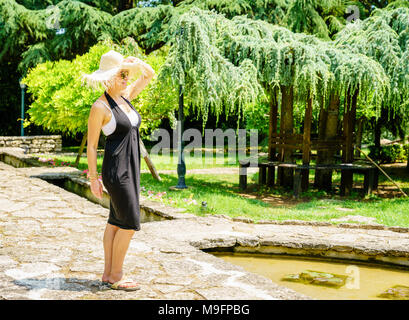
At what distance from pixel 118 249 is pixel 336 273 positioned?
271 centimetres

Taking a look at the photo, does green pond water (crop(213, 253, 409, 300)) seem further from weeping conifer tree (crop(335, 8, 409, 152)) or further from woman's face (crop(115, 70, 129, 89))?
weeping conifer tree (crop(335, 8, 409, 152))

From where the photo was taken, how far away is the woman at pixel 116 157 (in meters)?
3.96

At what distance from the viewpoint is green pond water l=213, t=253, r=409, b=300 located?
15.8 ft

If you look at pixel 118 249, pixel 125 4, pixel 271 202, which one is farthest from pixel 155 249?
pixel 125 4

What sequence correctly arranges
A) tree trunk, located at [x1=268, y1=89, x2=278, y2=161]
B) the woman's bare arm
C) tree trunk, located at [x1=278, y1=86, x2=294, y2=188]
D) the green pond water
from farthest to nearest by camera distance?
1. tree trunk, located at [x1=268, y1=89, x2=278, y2=161]
2. tree trunk, located at [x1=278, y1=86, x2=294, y2=188]
3. the green pond water
4. the woman's bare arm

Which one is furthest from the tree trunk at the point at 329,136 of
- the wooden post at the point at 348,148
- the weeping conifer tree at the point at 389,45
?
the weeping conifer tree at the point at 389,45

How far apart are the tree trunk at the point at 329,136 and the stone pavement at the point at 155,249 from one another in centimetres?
458

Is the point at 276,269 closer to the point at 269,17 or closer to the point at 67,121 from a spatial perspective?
the point at 67,121

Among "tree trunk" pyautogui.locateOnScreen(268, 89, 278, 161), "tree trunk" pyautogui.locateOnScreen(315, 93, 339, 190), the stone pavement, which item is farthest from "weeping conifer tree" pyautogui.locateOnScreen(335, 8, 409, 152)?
the stone pavement

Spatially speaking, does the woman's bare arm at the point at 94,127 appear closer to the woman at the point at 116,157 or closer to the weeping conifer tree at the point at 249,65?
the woman at the point at 116,157

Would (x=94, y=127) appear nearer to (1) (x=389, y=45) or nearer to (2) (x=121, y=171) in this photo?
(2) (x=121, y=171)

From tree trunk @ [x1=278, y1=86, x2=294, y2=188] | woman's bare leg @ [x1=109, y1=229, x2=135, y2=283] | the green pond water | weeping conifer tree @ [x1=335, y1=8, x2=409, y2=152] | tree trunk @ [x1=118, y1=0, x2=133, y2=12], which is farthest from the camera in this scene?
tree trunk @ [x1=118, y1=0, x2=133, y2=12]

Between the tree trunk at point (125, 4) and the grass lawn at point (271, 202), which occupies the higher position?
the tree trunk at point (125, 4)

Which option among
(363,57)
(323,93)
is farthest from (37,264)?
(363,57)
